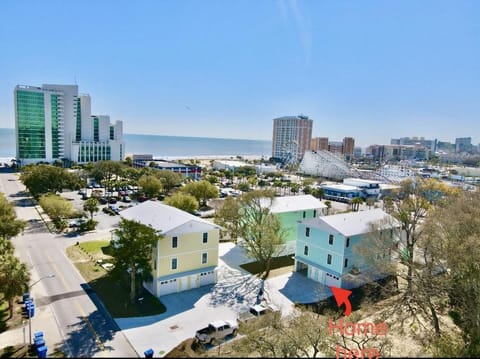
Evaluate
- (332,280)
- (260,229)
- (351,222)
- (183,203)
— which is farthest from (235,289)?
(183,203)

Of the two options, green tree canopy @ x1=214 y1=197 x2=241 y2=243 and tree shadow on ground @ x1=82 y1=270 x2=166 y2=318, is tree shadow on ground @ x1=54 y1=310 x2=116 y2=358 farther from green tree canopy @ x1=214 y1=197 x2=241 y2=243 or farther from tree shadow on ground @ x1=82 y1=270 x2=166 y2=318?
green tree canopy @ x1=214 y1=197 x2=241 y2=243

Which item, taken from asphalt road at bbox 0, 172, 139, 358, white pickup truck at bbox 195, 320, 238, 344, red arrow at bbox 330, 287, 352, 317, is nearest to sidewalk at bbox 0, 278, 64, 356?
asphalt road at bbox 0, 172, 139, 358

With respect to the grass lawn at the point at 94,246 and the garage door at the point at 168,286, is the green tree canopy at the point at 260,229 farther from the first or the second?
the grass lawn at the point at 94,246

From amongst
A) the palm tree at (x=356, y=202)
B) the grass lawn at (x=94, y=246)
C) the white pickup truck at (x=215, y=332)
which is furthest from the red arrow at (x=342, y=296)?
the palm tree at (x=356, y=202)

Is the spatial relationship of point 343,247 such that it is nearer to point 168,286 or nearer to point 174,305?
point 174,305

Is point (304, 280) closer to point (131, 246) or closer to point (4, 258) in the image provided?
point (131, 246)
